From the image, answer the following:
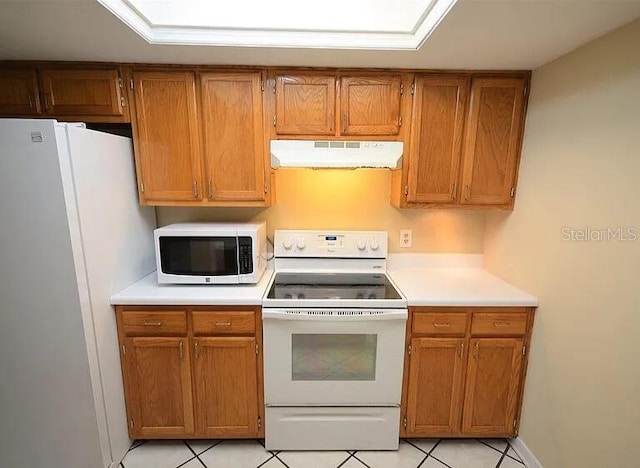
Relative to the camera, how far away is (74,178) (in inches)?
53.2

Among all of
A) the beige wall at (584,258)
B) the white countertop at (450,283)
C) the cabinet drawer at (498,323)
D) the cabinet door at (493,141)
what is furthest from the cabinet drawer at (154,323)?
the beige wall at (584,258)

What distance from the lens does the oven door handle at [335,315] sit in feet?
5.26

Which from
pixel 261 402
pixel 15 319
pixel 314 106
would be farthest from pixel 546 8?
pixel 15 319

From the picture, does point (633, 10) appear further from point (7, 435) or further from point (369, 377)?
point (7, 435)

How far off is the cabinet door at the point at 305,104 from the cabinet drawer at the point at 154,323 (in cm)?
119

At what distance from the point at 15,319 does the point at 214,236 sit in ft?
3.09

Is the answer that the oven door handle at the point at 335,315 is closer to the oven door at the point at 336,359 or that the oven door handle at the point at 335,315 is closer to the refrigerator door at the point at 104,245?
the oven door at the point at 336,359

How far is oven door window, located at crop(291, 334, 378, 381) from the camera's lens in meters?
1.68

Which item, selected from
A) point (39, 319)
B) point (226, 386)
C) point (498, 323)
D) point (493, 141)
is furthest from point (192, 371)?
point (493, 141)

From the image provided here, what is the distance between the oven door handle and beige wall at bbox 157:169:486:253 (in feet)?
2.29

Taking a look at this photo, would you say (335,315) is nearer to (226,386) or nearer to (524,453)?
(226,386)

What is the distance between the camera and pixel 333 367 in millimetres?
1708

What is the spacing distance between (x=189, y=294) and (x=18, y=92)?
1428 mm

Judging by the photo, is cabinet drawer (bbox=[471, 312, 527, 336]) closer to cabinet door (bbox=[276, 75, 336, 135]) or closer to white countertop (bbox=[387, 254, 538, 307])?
white countertop (bbox=[387, 254, 538, 307])
